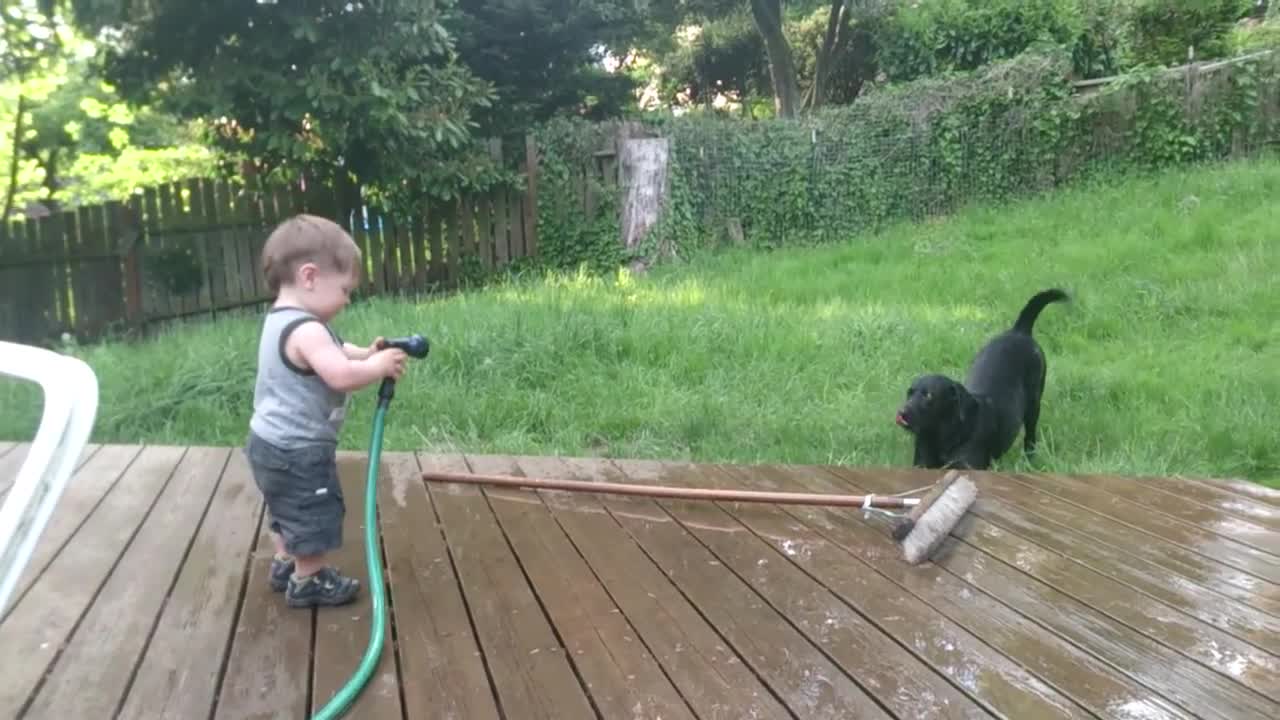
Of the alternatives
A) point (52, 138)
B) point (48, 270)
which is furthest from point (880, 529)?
point (52, 138)

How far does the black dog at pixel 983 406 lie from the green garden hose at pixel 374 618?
2.15 m

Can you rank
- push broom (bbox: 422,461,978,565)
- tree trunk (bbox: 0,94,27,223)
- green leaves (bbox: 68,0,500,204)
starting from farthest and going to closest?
tree trunk (bbox: 0,94,27,223)
green leaves (bbox: 68,0,500,204)
push broom (bbox: 422,461,978,565)

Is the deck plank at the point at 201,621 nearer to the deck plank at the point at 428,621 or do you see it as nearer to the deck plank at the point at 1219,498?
the deck plank at the point at 428,621

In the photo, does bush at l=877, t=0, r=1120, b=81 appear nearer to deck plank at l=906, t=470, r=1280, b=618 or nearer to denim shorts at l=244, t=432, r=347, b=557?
deck plank at l=906, t=470, r=1280, b=618

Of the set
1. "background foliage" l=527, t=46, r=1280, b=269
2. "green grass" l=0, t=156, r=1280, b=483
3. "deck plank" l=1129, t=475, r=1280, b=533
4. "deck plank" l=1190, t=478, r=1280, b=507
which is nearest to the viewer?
"deck plank" l=1129, t=475, r=1280, b=533

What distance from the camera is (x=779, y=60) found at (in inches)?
639

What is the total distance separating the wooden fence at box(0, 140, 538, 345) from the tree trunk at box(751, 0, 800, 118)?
792cm

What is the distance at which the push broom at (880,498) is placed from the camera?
2.77 meters

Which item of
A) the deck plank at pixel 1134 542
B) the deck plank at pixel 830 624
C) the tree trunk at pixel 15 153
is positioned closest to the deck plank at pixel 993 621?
the deck plank at pixel 830 624

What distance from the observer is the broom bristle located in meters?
2.70

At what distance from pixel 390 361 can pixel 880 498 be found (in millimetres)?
1534

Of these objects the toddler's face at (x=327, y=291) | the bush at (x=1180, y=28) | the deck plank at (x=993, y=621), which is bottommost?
the deck plank at (x=993, y=621)

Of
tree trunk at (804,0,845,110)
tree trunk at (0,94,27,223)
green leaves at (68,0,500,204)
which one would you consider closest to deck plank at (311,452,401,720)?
green leaves at (68,0,500,204)

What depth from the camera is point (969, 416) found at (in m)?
4.12
